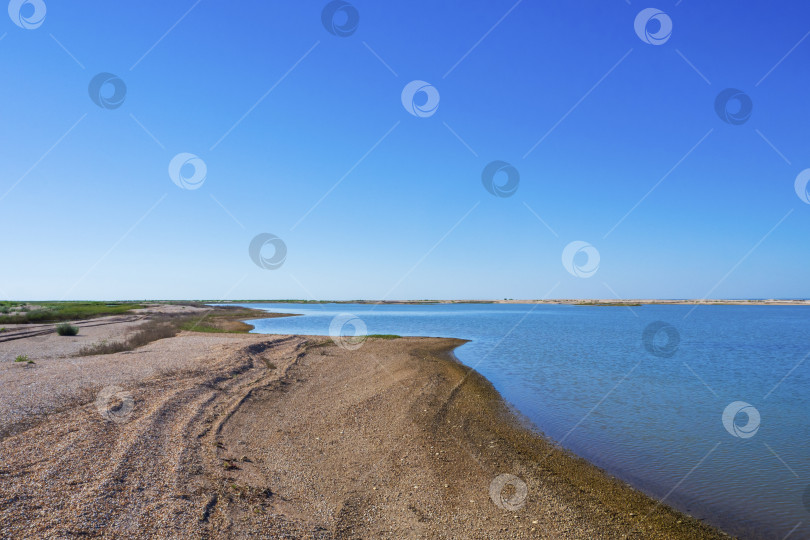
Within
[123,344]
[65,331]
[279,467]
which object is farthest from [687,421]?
[65,331]

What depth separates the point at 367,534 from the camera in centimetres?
847

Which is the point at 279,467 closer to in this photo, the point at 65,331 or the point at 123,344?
the point at 123,344

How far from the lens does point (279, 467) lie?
11523 mm

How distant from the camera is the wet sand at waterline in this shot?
321 inches

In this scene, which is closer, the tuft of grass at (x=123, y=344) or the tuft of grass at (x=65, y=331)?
the tuft of grass at (x=123, y=344)

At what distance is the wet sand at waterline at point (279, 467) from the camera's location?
26.8ft

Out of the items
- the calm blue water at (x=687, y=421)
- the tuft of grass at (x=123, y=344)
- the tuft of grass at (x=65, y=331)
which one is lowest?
the tuft of grass at (x=65, y=331)

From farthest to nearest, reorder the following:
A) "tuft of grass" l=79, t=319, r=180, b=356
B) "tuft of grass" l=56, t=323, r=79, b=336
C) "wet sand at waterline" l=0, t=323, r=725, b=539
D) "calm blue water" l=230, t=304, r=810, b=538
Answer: "tuft of grass" l=56, t=323, r=79, b=336 → "tuft of grass" l=79, t=319, r=180, b=356 → "calm blue water" l=230, t=304, r=810, b=538 → "wet sand at waterline" l=0, t=323, r=725, b=539

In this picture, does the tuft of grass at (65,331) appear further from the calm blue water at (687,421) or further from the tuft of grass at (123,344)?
the calm blue water at (687,421)

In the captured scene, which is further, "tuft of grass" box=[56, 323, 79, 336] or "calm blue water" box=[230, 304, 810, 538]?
"tuft of grass" box=[56, 323, 79, 336]

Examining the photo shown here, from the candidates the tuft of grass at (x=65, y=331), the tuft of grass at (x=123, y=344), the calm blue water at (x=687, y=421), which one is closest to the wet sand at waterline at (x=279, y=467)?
the calm blue water at (x=687, y=421)

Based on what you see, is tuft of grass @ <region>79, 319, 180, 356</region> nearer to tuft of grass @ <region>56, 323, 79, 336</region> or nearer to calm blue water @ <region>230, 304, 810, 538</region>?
tuft of grass @ <region>56, 323, 79, 336</region>

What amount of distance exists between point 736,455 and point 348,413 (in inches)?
525

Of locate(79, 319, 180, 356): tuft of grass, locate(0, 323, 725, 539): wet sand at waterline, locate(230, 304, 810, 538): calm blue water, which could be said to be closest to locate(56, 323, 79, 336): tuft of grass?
locate(79, 319, 180, 356): tuft of grass
